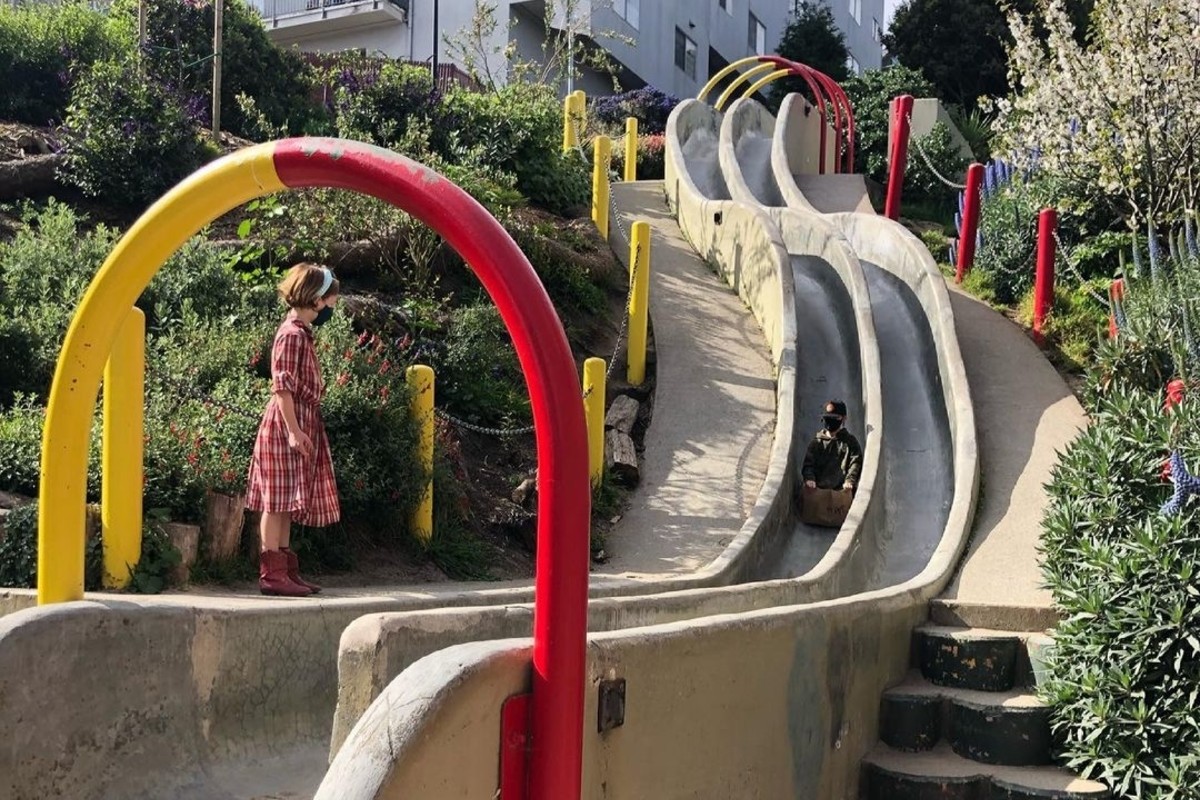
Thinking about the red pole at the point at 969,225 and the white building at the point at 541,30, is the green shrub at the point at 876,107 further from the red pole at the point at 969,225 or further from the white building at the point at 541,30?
the red pole at the point at 969,225

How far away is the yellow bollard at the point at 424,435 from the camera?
7336 millimetres

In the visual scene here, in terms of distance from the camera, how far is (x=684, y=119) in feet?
63.5

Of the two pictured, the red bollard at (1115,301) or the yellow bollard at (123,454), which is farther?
the red bollard at (1115,301)

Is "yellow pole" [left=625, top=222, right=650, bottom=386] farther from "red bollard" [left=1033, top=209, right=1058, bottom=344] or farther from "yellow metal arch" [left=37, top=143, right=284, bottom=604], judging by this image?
"yellow metal arch" [left=37, top=143, right=284, bottom=604]

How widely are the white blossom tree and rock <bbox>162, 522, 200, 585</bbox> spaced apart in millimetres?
8759

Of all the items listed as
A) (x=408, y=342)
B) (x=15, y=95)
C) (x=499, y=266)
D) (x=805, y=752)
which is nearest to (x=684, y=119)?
(x=15, y=95)

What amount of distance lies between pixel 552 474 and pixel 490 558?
4.91 m

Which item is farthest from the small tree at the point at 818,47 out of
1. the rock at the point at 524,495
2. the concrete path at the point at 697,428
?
the rock at the point at 524,495

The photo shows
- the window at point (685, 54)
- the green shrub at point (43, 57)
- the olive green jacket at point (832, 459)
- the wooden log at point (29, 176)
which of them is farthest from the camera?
the window at point (685, 54)

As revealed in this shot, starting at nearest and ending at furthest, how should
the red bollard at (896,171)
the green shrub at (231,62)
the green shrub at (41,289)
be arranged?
the green shrub at (41,289) < the green shrub at (231,62) < the red bollard at (896,171)

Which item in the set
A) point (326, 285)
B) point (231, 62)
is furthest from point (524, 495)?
point (231, 62)

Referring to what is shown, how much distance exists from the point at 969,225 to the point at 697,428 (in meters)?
4.74

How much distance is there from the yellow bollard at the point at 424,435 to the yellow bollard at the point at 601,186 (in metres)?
7.22

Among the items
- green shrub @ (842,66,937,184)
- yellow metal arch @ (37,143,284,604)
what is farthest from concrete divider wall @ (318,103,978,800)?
green shrub @ (842,66,937,184)
